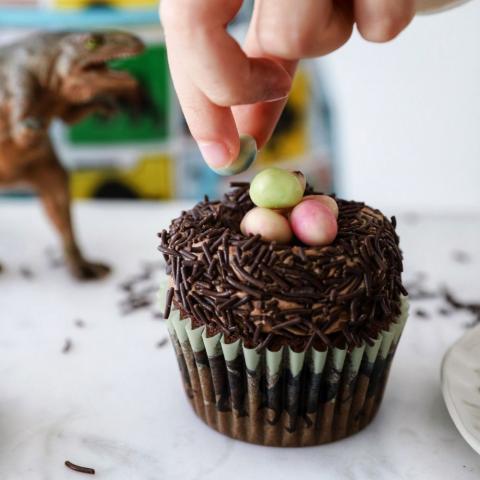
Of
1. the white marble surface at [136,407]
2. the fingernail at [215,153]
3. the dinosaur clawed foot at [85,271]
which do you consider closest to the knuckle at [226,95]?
the fingernail at [215,153]

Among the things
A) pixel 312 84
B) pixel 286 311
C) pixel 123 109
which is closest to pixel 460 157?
pixel 312 84

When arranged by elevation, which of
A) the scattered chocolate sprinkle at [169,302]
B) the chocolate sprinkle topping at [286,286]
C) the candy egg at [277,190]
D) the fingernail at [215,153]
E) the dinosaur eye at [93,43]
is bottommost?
the scattered chocolate sprinkle at [169,302]

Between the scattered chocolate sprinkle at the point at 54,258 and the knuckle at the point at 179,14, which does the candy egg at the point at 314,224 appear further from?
the scattered chocolate sprinkle at the point at 54,258

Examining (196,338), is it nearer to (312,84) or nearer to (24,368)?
(24,368)

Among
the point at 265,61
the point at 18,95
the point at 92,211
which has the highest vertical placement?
the point at 265,61

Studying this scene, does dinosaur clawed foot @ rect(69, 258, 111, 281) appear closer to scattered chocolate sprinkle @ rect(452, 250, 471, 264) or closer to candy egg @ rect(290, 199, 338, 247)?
candy egg @ rect(290, 199, 338, 247)

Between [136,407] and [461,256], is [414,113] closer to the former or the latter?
[461,256]
